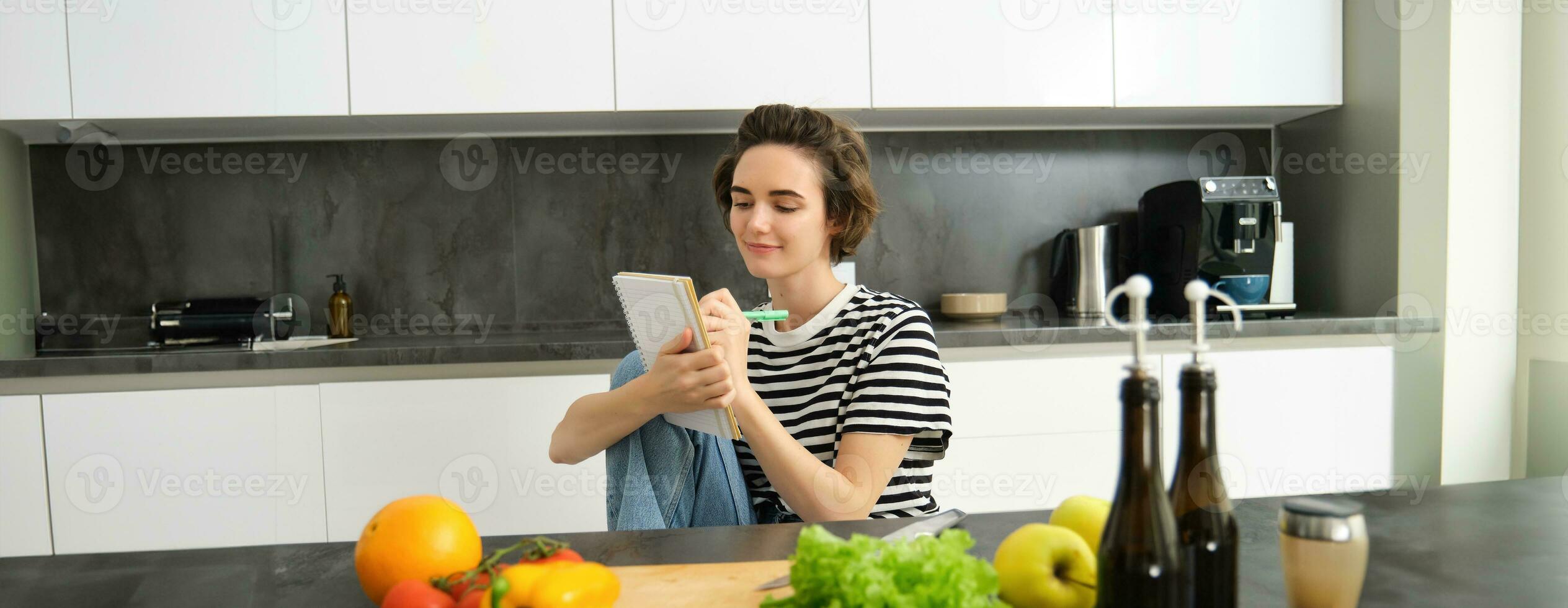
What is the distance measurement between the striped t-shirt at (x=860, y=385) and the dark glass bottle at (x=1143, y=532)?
65 centimetres

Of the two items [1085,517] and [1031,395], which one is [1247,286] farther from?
[1085,517]

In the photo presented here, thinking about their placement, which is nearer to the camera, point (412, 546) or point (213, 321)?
point (412, 546)

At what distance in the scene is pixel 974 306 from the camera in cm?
259

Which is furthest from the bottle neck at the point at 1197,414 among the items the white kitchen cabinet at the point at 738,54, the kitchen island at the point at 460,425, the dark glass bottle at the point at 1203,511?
the white kitchen cabinet at the point at 738,54

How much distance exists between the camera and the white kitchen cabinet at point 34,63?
87.4 inches

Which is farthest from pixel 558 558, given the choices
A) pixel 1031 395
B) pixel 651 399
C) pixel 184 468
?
pixel 184 468

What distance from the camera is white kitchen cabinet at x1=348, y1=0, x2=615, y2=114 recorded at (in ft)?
7.57

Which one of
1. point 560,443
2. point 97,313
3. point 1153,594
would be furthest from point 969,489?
point 97,313

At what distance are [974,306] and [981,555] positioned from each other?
1.85 meters

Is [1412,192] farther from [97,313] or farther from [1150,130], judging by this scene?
[97,313]

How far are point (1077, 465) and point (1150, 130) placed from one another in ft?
4.06

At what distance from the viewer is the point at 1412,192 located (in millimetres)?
2346

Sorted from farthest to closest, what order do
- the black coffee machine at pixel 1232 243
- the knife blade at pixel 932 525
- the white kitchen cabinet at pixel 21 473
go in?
the black coffee machine at pixel 1232 243, the white kitchen cabinet at pixel 21 473, the knife blade at pixel 932 525

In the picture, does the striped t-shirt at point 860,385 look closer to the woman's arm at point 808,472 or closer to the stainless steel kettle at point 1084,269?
the woman's arm at point 808,472
